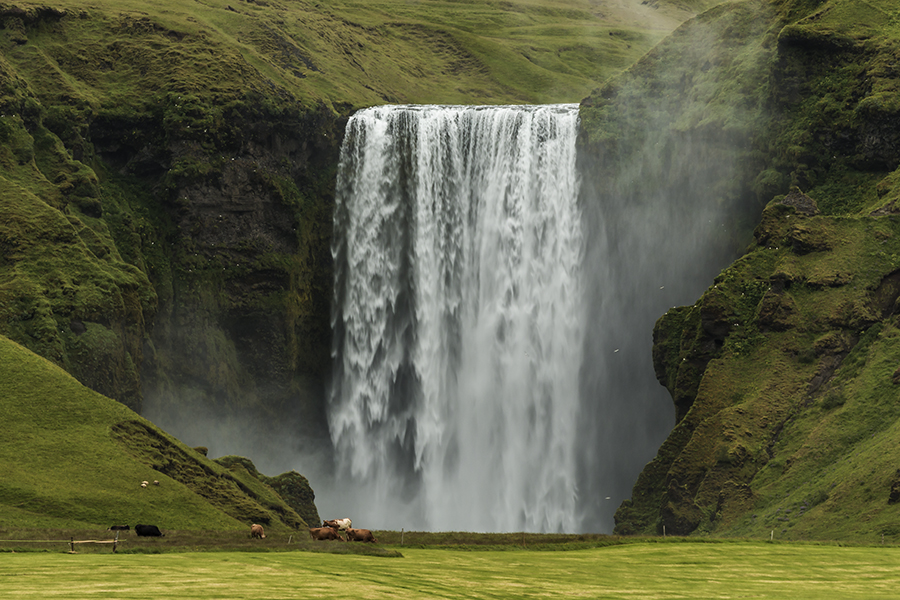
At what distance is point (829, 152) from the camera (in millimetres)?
78312

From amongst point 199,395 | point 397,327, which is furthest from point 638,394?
point 199,395

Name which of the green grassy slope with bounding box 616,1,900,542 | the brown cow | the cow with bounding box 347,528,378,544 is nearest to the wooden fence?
the cow with bounding box 347,528,378,544

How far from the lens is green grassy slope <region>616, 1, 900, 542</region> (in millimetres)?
59094

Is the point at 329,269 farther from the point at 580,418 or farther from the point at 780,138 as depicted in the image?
the point at 780,138

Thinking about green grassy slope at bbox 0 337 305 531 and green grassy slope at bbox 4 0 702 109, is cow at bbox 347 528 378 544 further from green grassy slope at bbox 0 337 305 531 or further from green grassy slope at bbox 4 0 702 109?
green grassy slope at bbox 4 0 702 109

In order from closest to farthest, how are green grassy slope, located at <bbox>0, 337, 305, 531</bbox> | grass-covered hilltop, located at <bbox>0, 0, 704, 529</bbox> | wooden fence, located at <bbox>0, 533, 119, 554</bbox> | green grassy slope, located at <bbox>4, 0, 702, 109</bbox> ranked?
wooden fence, located at <bbox>0, 533, 119, 554</bbox>
green grassy slope, located at <bbox>0, 337, 305, 531</bbox>
grass-covered hilltop, located at <bbox>0, 0, 704, 529</bbox>
green grassy slope, located at <bbox>4, 0, 702, 109</bbox>

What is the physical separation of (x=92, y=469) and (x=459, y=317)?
4169 cm

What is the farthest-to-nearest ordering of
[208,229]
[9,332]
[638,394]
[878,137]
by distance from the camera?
[208,229] < [638,394] < [878,137] < [9,332]

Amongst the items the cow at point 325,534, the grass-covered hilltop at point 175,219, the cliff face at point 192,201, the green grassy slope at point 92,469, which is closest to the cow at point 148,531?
the cow at point 325,534

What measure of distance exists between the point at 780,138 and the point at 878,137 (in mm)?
6939

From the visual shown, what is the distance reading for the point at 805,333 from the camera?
67938mm

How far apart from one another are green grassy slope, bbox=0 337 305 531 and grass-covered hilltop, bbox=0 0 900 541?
0.16 meters

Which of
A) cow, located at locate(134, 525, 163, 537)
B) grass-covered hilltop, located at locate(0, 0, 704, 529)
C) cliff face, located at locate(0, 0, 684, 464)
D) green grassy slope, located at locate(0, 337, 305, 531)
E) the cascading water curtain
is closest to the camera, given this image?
cow, located at locate(134, 525, 163, 537)

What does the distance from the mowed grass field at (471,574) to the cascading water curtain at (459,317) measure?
4466 cm
